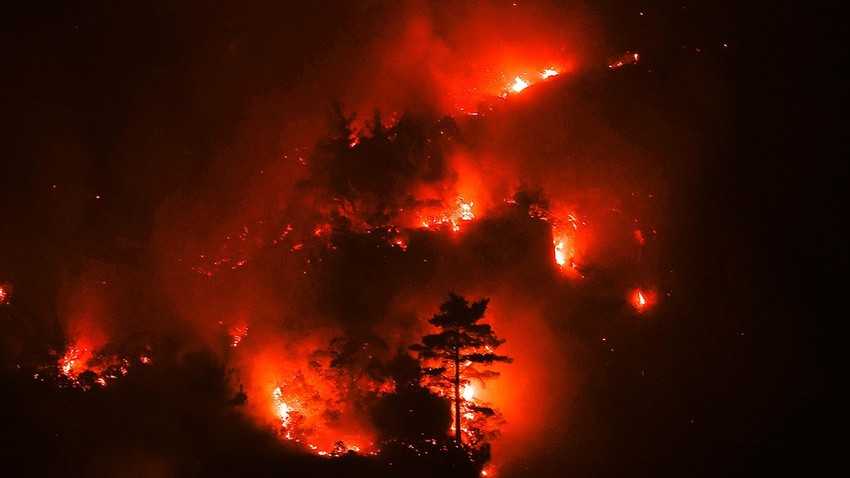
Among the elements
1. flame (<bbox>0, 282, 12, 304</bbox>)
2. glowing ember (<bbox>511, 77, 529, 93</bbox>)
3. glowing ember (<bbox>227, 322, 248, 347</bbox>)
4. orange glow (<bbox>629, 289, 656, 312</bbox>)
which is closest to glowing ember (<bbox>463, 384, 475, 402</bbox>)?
Answer: orange glow (<bbox>629, 289, 656, 312</bbox>)

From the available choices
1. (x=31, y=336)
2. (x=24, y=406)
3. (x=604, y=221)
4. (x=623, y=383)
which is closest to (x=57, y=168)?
(x=31, y=336)

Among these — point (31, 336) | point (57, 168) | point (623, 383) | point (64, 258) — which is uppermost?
point (57, 168)

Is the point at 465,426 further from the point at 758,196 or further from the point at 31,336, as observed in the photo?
the point at 31,336

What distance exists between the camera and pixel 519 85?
1346 inches

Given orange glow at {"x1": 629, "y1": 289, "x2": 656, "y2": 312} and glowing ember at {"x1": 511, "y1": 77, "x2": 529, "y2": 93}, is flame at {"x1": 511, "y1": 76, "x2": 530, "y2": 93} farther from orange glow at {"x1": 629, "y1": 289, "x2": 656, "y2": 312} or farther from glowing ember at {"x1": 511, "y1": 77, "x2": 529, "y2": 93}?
orange glow at {"x1": 629, "y1": 289, "x2": 656, "y2": 312}

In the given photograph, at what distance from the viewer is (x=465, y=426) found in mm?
23891

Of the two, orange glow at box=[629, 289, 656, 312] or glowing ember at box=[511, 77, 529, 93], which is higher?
glowing ember at box=[511, 77, 529, 93]

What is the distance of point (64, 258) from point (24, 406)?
31.5 feet

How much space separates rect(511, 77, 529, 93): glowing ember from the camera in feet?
111

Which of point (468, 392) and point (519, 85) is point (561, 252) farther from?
point (519, 85)

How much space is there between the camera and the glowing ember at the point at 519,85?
3397 cm

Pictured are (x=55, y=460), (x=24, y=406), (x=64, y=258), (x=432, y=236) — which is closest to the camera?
(x=55, y=460)

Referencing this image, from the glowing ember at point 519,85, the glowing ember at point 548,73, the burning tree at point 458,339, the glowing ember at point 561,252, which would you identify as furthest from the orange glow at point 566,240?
the burning tree at point 458,339

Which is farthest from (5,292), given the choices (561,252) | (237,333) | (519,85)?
(519,85)
